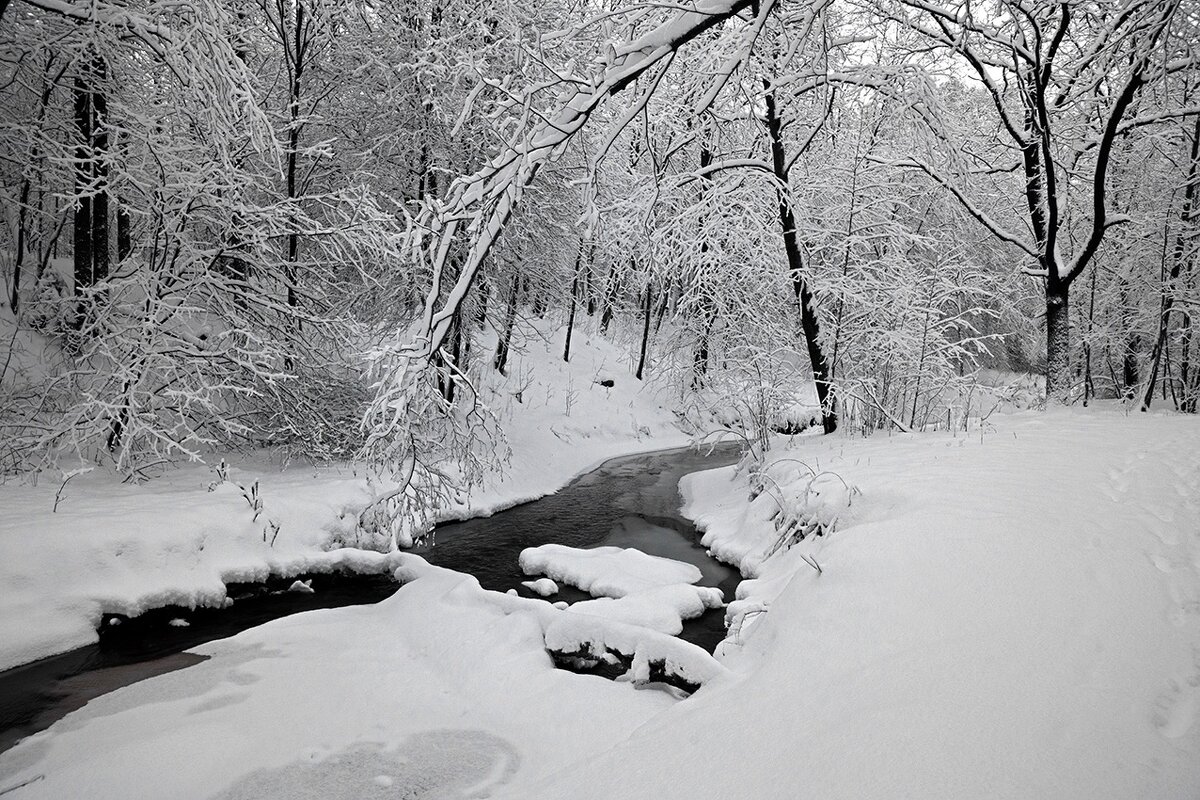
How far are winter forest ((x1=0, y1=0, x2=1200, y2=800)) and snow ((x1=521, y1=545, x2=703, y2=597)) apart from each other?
0.25 ft

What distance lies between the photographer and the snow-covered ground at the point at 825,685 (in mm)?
1935

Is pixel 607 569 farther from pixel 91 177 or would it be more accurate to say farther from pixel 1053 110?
pixel 1053 110

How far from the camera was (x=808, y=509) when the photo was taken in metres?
6.80

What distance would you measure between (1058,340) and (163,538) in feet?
43.0

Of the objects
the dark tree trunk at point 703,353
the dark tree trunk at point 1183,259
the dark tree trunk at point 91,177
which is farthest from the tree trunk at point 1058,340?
the dark tree trunk at point 91,177

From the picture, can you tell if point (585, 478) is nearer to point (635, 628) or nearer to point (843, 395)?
point (843, 395)

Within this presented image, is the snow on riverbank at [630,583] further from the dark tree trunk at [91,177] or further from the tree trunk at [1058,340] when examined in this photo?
the tree trunk at [1058,340]

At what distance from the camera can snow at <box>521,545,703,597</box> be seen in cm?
683

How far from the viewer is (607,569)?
721cm

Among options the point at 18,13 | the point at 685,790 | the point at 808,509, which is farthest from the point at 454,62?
the point at 685,790

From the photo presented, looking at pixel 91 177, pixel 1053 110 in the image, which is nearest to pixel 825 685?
pixel 91 177

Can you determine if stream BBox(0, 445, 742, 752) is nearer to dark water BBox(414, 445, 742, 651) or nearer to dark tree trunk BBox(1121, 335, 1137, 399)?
dark water BBox(414, 445, 742, 651)

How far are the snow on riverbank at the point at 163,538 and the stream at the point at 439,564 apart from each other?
18cm

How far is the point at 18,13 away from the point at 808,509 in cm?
1195
